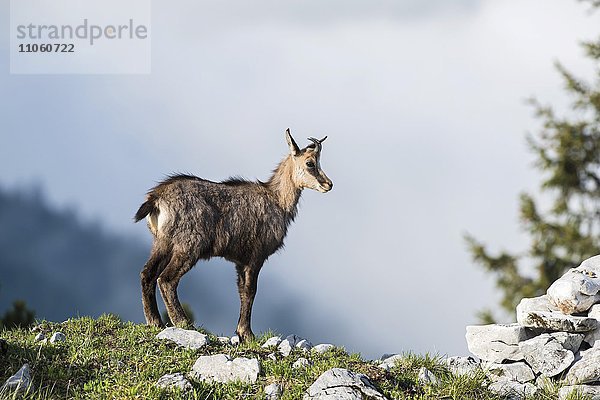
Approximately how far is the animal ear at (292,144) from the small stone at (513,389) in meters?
4.37

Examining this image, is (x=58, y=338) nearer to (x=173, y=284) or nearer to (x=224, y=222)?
(x=173, y=284)

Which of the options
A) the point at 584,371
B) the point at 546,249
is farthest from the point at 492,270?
the point at 584,371

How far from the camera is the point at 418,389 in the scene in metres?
9.09

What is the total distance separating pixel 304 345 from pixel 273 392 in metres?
1.86

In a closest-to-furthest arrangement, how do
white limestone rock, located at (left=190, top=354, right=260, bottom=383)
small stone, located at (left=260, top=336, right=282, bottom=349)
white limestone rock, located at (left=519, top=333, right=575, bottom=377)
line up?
white limestone rock, located at (left=190, top=354, right=260, bottom=383) < white limestone rock, located at (left=519, top=333, right=575, bottom=377) < small stone, located at (left=260, top=336, right=282, bottom=349)

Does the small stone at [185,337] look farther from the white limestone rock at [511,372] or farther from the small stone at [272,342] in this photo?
the white limestone rock at [511,372]

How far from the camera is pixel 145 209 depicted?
37.3 ft

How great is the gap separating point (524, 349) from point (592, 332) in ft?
3.16

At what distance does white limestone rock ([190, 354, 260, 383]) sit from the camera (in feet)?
29.5

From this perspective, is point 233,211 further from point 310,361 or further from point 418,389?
point 418,389

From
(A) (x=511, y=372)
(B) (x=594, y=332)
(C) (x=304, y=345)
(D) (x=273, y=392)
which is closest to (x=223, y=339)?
(C) (x=304, y=345)

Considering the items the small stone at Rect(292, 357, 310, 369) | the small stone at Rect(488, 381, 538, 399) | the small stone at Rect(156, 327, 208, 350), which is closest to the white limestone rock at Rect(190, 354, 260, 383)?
the small stone at Rect(292, 357, 310, 369)

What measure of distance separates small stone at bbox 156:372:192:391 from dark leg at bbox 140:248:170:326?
2.40m

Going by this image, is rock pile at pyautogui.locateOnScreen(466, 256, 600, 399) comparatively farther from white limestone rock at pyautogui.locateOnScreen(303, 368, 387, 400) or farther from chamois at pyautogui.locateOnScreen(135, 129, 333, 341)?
chamois at pyautogui.locateOnScreen(135, 129, 333, 341)
